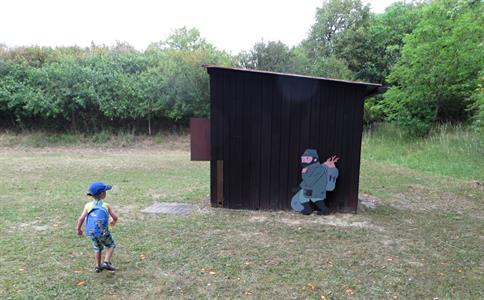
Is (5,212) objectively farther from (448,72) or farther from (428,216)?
(448,72)

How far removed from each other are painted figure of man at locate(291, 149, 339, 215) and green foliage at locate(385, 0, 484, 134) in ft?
36.9

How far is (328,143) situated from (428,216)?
2.30m

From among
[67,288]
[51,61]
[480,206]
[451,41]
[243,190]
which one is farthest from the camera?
[51,61]

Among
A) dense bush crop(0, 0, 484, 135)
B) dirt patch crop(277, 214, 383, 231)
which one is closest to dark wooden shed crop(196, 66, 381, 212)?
dirt patch crop(277, 214, 383, 231)

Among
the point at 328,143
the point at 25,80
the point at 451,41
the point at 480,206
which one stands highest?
the point at 451,41

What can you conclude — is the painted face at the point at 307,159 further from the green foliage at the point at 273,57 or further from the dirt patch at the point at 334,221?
the green foliage at the point at 273,57

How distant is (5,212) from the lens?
6.46 m

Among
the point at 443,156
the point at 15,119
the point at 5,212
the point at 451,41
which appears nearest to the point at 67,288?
the point at 5,212

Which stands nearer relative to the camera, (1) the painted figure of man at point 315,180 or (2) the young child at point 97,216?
(2) the young child at point 97,216

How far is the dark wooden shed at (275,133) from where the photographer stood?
6738 millimetres

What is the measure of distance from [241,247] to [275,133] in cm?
263

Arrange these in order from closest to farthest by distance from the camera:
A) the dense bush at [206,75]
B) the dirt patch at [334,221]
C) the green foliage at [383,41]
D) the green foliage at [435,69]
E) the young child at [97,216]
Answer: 1. the young child at [97,216]
2. the dirt patch at [334,221]
3. the green foliage at [435,69]
4. the dense bush at [206,75]
5. the green foliage at [383,41]

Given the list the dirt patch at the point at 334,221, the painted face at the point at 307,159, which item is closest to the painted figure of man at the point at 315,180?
the painted face at the point at 307,159

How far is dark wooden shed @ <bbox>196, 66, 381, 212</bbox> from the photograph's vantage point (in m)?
6.74
